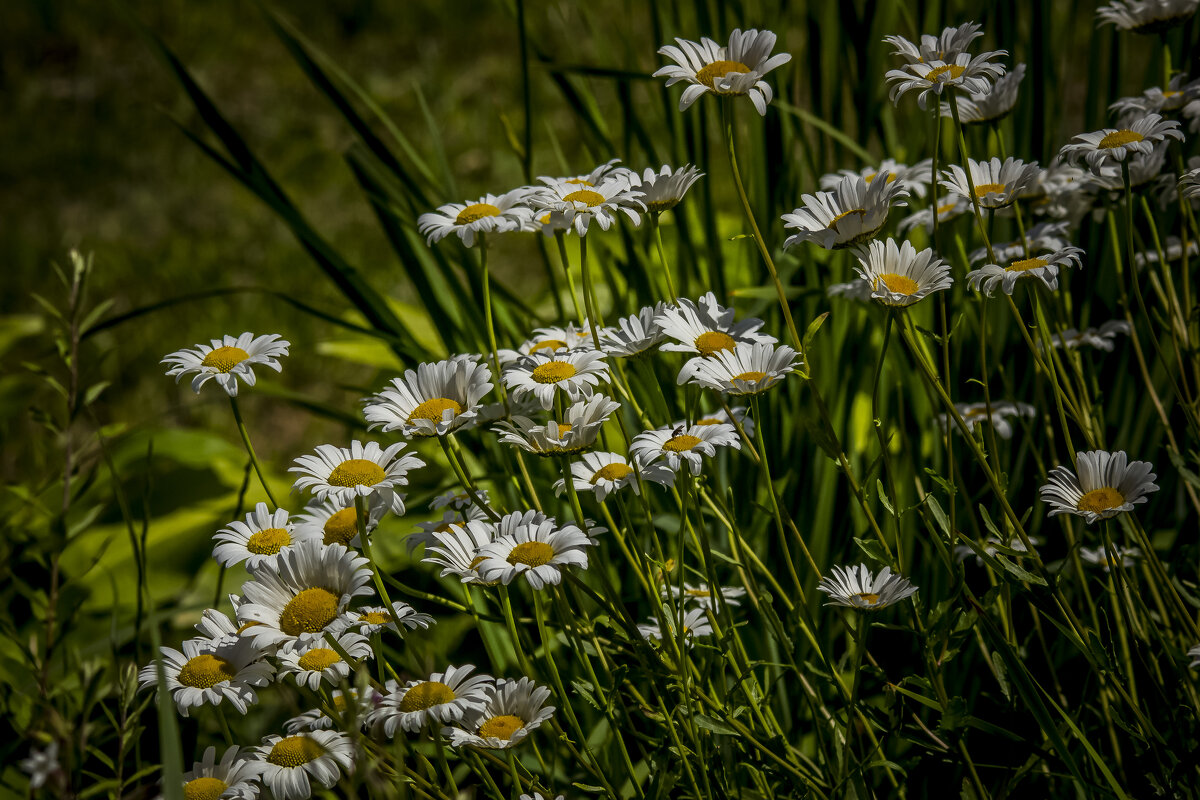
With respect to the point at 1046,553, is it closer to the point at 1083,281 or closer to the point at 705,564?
the point at 1083,281

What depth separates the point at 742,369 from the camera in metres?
0.85

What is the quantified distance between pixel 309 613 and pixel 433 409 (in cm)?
20

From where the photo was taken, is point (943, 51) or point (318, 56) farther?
point (318, 56)

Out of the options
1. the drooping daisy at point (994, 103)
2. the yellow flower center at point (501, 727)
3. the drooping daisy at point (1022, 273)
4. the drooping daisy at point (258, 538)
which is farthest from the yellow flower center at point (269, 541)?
the drooping daisy at point (994, 103)

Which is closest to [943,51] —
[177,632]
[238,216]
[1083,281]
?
[1083,281]

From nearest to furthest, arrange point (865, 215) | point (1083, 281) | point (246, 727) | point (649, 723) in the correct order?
1. point (865, 215)
2. point (649, 723)
3. point (246, 727)
4. point (1083, 281)

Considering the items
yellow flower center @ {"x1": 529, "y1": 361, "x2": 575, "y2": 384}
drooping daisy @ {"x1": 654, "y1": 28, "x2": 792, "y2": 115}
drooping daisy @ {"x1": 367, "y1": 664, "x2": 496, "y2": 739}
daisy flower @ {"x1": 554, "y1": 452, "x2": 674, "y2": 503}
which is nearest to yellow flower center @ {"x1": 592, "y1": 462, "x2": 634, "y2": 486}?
daisy flower @ {"x1": 554, "y1": 452, "x2": 674, "y2": 503}

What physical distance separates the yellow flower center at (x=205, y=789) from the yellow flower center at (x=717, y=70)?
27.0 inches

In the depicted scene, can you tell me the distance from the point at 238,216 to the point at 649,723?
2.64 m

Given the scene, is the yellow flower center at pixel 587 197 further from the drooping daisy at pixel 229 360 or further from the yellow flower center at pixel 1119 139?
the yellow flower center at pixel 1119 139

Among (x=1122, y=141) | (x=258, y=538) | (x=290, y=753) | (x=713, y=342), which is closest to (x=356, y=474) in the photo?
(x=258, y=538)

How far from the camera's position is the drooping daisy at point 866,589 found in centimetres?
79

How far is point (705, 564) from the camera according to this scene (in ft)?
2.91

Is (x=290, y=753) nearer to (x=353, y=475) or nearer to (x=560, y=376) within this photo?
(x=353, y=475)
